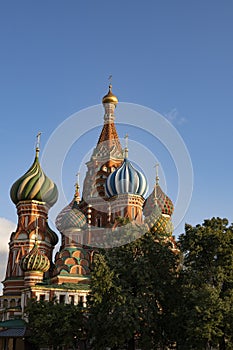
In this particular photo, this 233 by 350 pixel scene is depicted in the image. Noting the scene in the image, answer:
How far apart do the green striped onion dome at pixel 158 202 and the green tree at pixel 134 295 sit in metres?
20.6

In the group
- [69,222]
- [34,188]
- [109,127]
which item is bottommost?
[69,222]

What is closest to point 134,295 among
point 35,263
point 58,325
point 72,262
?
point 58,325

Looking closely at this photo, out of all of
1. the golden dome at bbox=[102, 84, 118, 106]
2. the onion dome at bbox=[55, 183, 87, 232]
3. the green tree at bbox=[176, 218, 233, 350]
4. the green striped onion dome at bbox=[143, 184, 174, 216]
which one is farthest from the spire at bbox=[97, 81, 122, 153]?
the green tree at bbox=[176, 218, 233, 350]

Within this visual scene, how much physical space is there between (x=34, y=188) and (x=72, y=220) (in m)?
4.98

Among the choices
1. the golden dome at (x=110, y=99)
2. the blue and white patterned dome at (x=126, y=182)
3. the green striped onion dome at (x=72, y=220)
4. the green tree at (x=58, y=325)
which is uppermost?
the golden dome at (x=110, y=99)

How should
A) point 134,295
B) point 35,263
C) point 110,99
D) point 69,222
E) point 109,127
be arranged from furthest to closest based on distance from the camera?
point 110,99 < point 109,127 < point 69,222 < point 35,263 < point 134,295

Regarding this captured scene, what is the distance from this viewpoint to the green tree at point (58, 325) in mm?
23906

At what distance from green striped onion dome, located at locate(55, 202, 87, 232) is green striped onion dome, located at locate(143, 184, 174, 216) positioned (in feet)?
23.9

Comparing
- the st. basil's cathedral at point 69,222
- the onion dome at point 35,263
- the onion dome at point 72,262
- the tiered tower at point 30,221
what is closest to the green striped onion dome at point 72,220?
the st. basil's cathedral at point 69,222

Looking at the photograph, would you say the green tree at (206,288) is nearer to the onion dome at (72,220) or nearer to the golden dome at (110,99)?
the onion dome at (72,220)

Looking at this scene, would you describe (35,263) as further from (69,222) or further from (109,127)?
(109,127)

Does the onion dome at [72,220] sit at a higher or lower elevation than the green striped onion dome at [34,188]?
lower

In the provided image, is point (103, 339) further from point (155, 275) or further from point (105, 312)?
point (155, 275)

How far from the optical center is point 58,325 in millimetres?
24047
